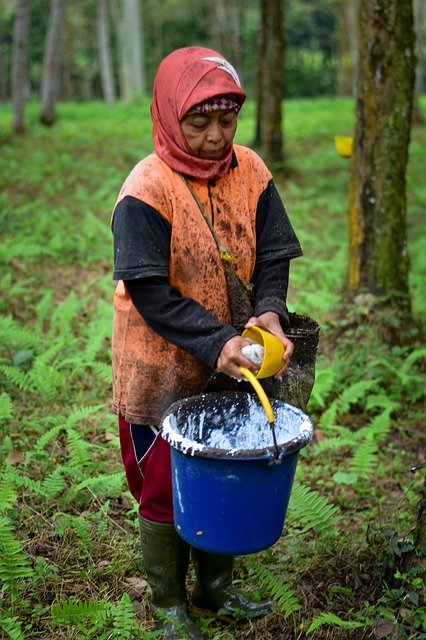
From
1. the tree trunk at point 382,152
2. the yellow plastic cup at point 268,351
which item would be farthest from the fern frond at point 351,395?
the yellow plastic cup at point 268,351

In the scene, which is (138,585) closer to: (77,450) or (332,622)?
(332,622)

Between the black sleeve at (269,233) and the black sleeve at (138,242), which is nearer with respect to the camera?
the black sleeve at (138,242)

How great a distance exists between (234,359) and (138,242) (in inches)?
21.9

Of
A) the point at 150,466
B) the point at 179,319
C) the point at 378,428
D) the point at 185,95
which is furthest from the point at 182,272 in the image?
the point at 378,428

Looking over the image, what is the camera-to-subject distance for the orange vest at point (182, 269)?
9.71 ft

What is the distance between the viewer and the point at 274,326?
117 inches

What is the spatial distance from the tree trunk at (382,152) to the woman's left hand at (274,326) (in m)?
3.75

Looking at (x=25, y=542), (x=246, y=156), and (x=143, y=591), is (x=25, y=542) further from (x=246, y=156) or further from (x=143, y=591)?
(x=246, y=156)

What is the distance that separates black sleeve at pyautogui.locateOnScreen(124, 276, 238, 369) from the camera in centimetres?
281

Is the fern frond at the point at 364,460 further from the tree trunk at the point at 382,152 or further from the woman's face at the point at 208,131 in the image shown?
the woman's face at the point at 208,131

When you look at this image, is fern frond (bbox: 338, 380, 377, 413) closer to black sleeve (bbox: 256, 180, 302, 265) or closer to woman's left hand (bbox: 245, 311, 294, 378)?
black sleeve (bbox: 256, 180, 302, 265)

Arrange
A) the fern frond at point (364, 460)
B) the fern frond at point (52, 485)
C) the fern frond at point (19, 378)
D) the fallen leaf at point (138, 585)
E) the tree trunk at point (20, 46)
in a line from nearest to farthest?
1. the fallen leaf at point (138, 585)
2. the fern frond at point (52, 485)
3. the fern frond at point (364, 460)
4. the fern frond at point (19, 378)
5. the tree trunk at point (20, 46)

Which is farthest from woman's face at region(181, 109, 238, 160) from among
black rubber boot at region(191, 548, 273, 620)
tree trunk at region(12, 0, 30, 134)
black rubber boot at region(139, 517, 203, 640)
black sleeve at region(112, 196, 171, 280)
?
tree trunk at region(12, 0, 30, 134)

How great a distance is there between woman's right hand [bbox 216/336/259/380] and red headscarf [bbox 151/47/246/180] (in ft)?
2.19
